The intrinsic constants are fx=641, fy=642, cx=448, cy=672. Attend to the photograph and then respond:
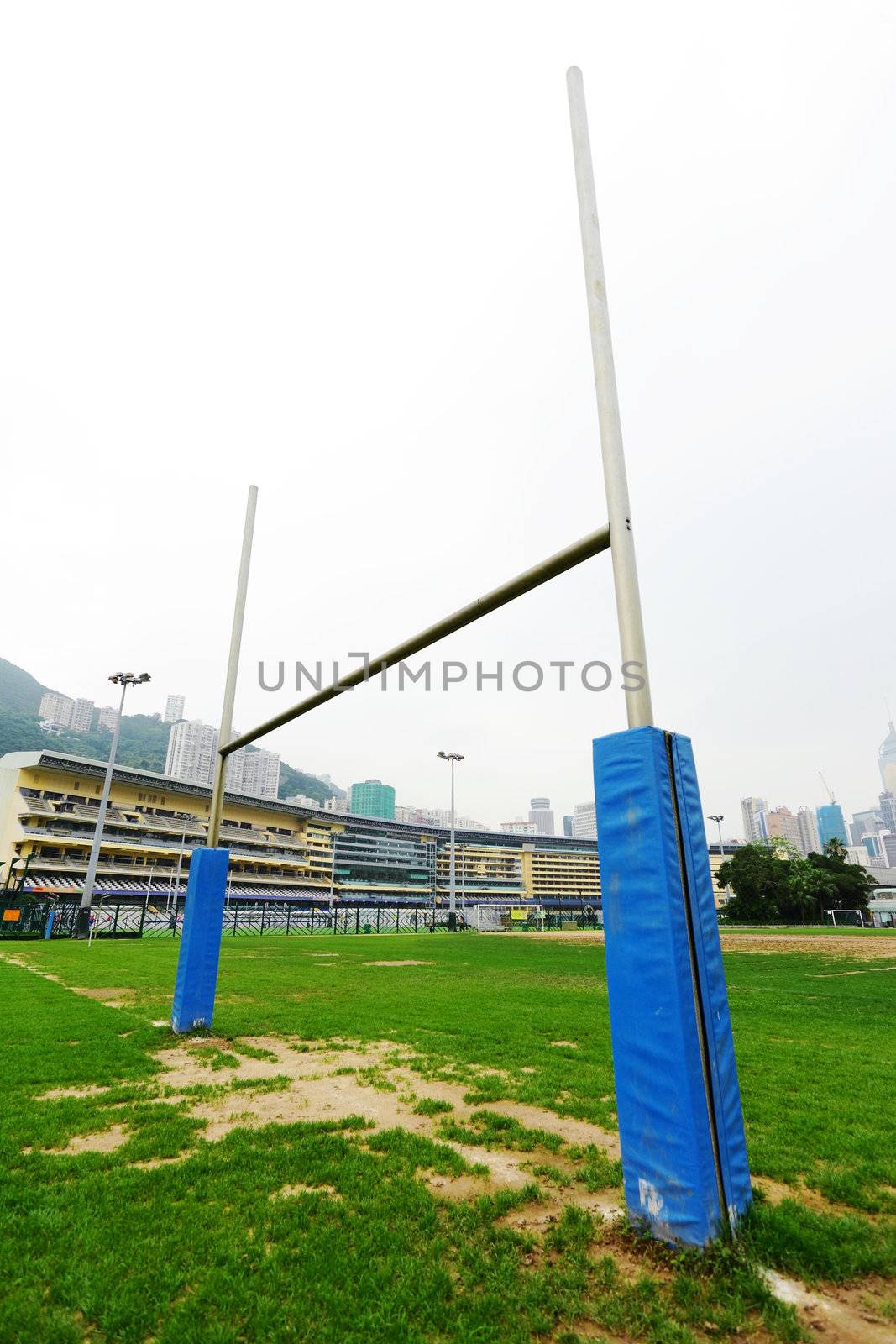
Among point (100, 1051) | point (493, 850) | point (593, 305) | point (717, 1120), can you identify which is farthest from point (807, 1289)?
point (493, 850)

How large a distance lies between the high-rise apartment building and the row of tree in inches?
4595

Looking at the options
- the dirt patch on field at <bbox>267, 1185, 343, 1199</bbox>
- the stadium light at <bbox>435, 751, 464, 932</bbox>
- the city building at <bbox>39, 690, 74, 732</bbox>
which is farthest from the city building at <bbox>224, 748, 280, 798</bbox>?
the dirt patch on field at <bbox>267, 1185, 343, 1199</bbox>

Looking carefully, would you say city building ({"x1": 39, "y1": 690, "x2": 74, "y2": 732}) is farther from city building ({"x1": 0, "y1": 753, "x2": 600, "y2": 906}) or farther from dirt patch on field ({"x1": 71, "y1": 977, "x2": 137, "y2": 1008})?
dirt patch on field ({"x1": 71, "y1": 977, "x2": 137, "y2": 1008})

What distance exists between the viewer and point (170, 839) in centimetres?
6000

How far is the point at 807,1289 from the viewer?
101 inches

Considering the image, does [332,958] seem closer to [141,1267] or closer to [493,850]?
[141,1267]

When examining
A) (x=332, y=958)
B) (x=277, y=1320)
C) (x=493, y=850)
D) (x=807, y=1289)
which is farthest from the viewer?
(x=493, y=850)

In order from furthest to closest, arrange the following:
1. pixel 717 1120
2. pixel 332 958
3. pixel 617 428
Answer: pixel 332 958, pixel 617 428, pixel 717 1120

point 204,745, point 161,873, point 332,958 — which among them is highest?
point 204,745

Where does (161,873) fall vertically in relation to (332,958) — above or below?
above

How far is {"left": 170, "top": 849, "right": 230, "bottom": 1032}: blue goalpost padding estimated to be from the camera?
763cm

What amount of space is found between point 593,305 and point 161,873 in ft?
204

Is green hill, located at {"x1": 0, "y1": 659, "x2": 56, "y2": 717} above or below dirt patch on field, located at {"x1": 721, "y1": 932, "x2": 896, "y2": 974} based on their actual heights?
above

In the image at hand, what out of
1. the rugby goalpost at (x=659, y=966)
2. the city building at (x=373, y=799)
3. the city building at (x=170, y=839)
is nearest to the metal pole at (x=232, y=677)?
the rugby goalpost at (x=659, y=966)
